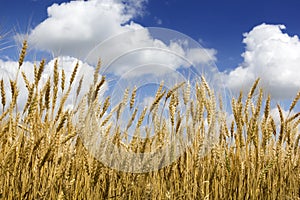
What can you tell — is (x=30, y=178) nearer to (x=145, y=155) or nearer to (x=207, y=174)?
(x=145, y=155)

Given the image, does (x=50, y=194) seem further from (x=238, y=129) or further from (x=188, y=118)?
(x=238, y=129)

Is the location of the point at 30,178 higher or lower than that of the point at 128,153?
lower

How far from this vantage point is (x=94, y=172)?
1978 millimetres

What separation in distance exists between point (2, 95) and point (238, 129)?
4.85 ft

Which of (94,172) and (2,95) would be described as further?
(2,95)

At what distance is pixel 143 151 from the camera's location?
2.10 metres

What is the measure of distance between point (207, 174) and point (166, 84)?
0.70 m

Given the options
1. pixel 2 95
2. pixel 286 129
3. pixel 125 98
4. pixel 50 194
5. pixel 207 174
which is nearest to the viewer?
pixel 50 194

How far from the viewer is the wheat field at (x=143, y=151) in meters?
1.98

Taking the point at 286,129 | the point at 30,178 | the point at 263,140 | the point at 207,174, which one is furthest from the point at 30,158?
the point at 286,129

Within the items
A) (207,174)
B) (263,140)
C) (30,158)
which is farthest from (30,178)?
(263,140)

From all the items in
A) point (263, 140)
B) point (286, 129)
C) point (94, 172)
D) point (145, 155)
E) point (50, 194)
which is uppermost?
point (286, 129)

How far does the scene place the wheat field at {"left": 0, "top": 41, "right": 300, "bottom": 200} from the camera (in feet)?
6.49

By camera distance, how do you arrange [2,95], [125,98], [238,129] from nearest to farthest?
[2,95], [125,98], [238,129]
